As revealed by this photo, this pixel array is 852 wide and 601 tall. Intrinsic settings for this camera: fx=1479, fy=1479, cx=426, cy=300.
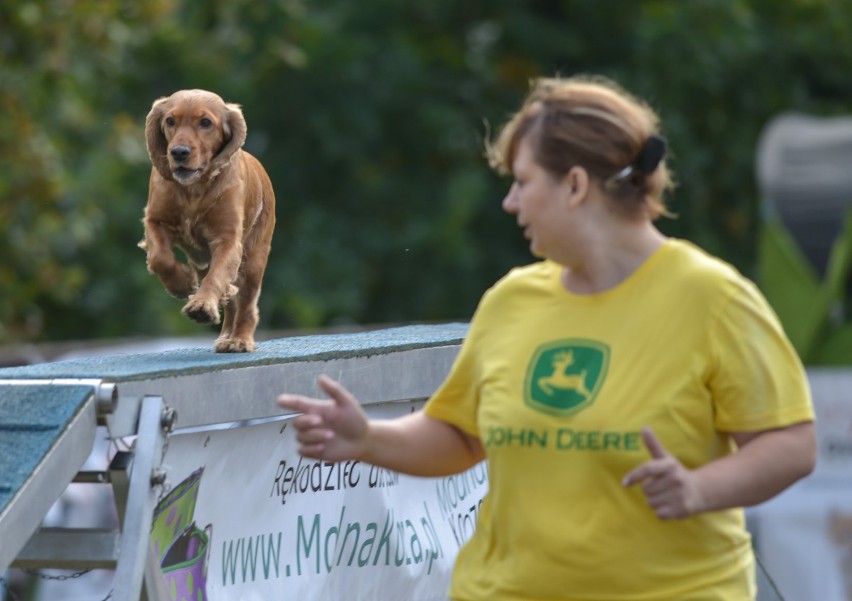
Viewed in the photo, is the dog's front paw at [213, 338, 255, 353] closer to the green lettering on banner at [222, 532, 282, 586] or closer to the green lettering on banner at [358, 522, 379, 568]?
the green lettering on banner at [222, 532, 282, 586]

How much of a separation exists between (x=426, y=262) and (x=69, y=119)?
521cm

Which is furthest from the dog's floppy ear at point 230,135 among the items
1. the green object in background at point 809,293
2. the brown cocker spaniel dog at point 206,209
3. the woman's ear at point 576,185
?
the green object in background at point 809,293

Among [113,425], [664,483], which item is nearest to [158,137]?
[113,425]

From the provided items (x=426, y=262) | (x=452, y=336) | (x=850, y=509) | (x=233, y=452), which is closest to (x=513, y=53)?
(x=426, y=262)

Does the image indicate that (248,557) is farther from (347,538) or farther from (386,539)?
(386,539)

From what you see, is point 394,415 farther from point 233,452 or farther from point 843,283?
point 843,283

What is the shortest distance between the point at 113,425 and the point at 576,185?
51.8 inches

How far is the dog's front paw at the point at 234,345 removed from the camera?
15.2ft

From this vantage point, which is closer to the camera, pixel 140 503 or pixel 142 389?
pixel 140 503

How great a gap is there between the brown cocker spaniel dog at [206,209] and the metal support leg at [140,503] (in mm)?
654

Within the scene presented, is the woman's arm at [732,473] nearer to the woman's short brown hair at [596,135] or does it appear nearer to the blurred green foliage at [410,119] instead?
the woman's short brown hair at [596,135]

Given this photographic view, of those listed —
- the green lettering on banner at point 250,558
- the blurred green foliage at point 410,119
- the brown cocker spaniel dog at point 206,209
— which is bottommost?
the green lettering on banner at point 250,558

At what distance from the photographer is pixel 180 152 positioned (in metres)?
4.14

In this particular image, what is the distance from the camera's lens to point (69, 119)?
56.2 ft
